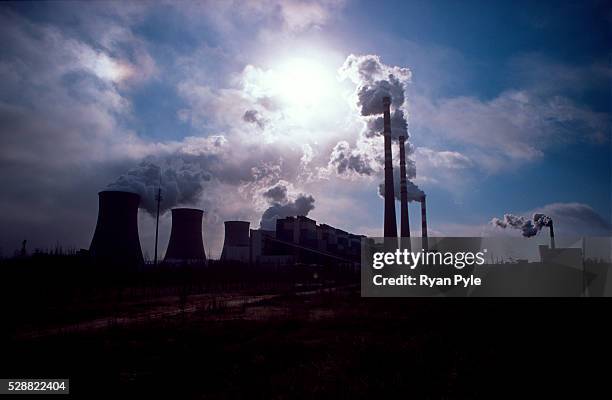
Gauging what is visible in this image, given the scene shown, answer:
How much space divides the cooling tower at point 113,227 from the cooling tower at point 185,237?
5688 millimetres

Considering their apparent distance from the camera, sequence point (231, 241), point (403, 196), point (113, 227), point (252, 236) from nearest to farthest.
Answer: point (113, 227) → point (403, 196) → point (231, 241) → point (252, 236)

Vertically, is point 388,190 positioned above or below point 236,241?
above

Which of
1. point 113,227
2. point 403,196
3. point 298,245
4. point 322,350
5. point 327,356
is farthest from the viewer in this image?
point 298,245

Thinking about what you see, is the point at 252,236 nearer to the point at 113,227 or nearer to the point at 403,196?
the point at 403,196

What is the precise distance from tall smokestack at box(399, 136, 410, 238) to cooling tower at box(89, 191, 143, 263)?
840 inches

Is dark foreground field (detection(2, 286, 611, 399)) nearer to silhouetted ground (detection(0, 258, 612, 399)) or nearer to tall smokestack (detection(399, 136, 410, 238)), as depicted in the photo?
silhouetted ground (detection(0, 258, 612, 399))

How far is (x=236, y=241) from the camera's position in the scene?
128ft

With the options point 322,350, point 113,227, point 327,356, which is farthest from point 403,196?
point 327,356

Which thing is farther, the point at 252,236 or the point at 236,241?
the point at 252,236

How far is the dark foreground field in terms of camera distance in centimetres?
505

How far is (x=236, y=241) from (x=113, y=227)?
1575cm

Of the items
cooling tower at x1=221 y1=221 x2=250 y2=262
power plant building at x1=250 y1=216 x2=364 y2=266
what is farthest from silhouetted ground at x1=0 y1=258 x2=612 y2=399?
power plant building at x1=250 y1=216 x2=364 y2=266

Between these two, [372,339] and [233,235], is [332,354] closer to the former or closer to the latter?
[372,339]

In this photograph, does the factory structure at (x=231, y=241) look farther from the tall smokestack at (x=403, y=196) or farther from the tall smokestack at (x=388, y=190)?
the tall smokestack at (x=388, y=190)
